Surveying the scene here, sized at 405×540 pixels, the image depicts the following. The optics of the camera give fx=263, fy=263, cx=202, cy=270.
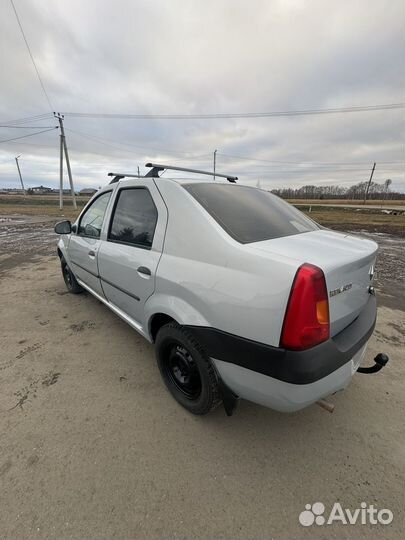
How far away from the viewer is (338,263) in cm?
147

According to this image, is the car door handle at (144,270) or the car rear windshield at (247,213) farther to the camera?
the car door handle at (144,270)

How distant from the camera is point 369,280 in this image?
187 cm

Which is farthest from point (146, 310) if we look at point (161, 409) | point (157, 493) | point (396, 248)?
point (396, 248)

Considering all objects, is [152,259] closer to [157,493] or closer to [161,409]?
[161,409]

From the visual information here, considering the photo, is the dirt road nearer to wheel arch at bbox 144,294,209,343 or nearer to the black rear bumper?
wheel arch at bbox 144,294,209,343

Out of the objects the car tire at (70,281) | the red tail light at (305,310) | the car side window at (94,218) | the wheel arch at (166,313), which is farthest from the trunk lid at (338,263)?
the car tire at (70,281)

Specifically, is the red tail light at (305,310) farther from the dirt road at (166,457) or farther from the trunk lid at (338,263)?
the dirt road at (166,457)

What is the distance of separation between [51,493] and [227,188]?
8.01 feet

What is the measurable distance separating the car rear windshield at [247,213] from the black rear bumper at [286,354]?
2.05 ft

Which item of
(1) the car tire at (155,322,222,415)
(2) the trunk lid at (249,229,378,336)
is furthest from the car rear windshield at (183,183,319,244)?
(1) the car tire at (155,322,222,415)

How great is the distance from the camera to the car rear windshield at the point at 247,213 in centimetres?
180

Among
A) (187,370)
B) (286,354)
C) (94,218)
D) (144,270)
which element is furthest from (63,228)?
(286,354)

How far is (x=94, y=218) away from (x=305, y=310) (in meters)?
2.77

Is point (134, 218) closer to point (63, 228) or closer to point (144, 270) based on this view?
point (144, 270)
